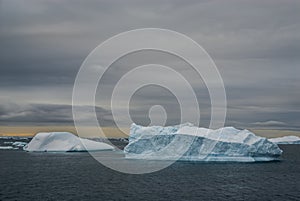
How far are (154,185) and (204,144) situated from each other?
2384 centimetres

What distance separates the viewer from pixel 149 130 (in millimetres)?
72438

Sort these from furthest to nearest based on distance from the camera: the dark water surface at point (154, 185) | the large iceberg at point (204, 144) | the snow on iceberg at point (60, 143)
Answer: the snow on iceberg at point (60, 143), the large iceberg at point (204, 144), the dark water surface at point (154, 185)

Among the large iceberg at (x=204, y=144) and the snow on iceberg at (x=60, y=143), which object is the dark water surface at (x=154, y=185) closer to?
the large iceberg at (x=204, y=144)

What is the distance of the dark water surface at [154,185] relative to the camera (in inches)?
1423

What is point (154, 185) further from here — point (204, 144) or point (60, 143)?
point (60, 143)

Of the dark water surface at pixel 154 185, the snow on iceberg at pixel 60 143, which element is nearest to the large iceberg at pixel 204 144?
the dark water surface at pixel 154 185

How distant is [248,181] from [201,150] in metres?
20.0

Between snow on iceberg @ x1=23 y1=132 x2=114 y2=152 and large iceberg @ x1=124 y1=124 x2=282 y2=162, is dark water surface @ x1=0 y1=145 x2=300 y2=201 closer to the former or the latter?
large iceberg @ x1=124 y1=124 x2=282 y2=162

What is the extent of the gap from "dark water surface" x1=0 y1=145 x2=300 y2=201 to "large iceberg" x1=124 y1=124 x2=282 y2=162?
6.00 meters

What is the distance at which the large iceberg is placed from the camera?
6475 centimetres

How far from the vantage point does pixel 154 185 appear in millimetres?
43312

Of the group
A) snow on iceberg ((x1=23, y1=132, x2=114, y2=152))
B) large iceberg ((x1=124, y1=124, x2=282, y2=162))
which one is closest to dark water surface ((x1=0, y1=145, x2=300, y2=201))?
large iceberg ((x1=124, y1=124, x2=282, y2=162))

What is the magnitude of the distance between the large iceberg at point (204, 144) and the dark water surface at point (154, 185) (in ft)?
19.7

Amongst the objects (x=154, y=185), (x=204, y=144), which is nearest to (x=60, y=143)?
(x=204, y=144)
